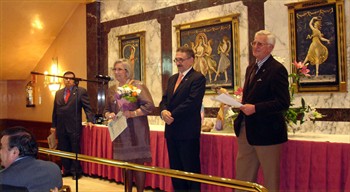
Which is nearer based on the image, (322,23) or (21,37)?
(322,23)

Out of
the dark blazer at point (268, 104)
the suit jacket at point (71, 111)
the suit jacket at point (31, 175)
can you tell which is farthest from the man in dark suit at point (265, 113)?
the suit jacket at point (71, 111)

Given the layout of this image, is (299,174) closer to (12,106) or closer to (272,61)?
(272,61)

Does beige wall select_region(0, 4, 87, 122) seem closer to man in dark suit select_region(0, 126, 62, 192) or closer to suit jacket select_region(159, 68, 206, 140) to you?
suit jacket select_region(159, 68, 206, 140)

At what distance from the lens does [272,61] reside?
311 centimetres

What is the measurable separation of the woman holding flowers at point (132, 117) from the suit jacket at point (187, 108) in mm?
289

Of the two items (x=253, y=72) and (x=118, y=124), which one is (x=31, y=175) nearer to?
(x=118, y=124)

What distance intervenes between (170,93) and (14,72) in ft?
21.9

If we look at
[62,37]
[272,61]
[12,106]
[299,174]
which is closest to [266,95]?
[272,61]

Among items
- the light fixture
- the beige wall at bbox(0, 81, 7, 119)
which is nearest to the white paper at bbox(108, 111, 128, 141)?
the light fixture

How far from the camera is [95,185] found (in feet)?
17.7

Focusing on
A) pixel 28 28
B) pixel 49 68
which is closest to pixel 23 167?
pixel 28 28

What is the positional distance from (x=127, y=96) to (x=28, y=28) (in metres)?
5.23

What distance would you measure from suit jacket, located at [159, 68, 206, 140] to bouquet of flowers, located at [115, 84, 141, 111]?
36 centimetres

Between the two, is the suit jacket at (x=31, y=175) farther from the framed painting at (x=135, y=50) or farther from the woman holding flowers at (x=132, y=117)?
the framed painting at (x=135, y=50)
